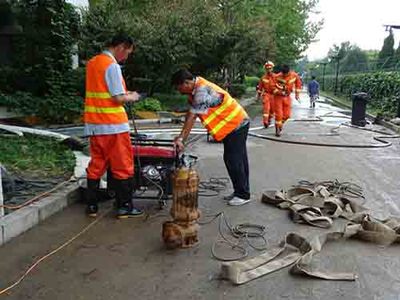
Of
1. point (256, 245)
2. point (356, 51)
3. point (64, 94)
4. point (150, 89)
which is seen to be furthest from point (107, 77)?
point (356, 51)

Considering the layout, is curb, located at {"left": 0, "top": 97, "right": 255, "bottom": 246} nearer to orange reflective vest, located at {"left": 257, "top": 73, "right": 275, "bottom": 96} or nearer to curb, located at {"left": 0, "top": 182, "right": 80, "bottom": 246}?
curb, located at {"left": 0, "top": 182, "right": 80, "bottom": 246}

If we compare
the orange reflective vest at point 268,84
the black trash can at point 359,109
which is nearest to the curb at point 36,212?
the orange reflective vest at point 268,84

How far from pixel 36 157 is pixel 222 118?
128 inches

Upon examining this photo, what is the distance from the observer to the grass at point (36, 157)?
650cm

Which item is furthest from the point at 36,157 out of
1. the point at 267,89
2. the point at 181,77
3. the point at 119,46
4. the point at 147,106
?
the point at 147,106

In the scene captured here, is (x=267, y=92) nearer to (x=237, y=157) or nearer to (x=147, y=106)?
(x=147, y=106)

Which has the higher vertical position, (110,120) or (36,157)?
(110,120)

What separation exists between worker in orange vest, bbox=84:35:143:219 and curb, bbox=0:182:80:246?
0.40m

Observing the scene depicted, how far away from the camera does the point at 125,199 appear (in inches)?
205

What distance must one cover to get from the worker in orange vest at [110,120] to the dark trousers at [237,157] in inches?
→ 48.3

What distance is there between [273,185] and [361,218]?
6.50ft

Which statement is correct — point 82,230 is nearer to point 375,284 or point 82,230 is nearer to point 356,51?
point 375,284

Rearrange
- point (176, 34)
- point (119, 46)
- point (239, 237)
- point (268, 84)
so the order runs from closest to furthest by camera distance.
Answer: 1. point (239, 237)
2. point (119, 46)
3. point (268, 84)
4. point (176, 34)

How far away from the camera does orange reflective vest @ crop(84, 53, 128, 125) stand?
489 cm
